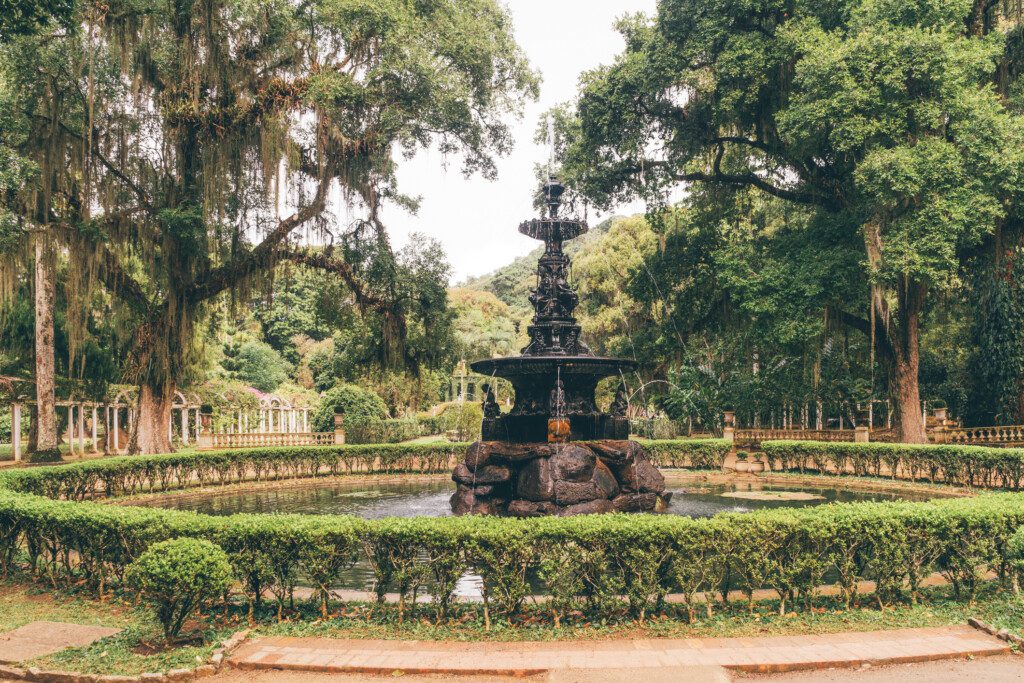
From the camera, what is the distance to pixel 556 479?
37.8 feet

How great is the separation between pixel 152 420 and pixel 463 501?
42.2 feet

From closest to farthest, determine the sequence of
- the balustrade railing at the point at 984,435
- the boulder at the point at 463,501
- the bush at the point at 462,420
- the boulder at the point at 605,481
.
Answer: the boulder at the point at 605,481 → the boulder at the point at 463,501 → the balustrade railing at the point at 984,435 → the bush at the point at 462,420

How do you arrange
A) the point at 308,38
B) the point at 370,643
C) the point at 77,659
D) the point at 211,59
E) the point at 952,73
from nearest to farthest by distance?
the point at 77,659, the point at 370,643, the point at 952,73, the point at 211,59, the point at 308,38

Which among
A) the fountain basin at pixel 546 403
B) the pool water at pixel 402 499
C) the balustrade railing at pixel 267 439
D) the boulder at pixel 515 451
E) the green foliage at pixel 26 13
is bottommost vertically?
the pool water at pixel 402 499

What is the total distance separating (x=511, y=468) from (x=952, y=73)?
49.9ft

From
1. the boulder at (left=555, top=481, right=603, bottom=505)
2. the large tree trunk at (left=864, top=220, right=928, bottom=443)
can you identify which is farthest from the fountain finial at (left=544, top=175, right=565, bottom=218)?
the large tree trunk at (left=864, top=220, right=928, bottom=443)

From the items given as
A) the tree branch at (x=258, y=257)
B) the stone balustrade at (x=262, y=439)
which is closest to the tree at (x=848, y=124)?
the tree branch at (x=258, y=257)

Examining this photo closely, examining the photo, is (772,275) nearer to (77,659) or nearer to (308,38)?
(308,38)

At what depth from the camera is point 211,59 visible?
18.8 m

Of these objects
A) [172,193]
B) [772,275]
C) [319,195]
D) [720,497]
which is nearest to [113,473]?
[172,193]

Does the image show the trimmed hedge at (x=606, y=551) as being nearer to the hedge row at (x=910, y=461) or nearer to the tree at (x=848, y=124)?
the hedge row at (x=910, y=461)

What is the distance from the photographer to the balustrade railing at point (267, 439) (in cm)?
2569

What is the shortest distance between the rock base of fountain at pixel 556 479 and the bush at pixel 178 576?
6.21m

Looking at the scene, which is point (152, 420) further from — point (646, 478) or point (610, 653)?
point (610, 653)
